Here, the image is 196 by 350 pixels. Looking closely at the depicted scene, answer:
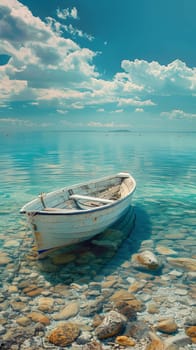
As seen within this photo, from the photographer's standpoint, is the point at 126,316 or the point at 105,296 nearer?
the point at 126,316

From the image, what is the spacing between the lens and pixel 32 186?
83.7 feet

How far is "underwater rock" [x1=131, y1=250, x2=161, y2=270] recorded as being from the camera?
995 centimetres

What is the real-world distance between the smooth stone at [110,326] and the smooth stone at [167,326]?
36.7 inches

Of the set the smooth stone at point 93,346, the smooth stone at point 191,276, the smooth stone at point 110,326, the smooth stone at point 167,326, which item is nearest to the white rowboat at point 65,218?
the smooth stone at point 110,326

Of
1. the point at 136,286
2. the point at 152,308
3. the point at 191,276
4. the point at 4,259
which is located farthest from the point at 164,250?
the point at 4,259

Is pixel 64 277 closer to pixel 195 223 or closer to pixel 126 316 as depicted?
pixel 126 316

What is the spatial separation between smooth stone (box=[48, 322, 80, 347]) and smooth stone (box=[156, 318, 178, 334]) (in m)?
2.18

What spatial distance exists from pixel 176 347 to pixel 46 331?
327cm

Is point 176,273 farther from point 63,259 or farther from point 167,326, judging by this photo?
point 63,259

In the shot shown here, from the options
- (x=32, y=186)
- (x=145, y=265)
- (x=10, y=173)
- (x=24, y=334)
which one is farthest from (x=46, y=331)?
(x=10, y=173)

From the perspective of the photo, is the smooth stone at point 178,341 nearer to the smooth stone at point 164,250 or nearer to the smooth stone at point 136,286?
the smooth stone at point 136,286

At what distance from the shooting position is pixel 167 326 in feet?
22.5

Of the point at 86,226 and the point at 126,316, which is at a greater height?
the point at 86,226

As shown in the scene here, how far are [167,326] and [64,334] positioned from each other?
272cm
